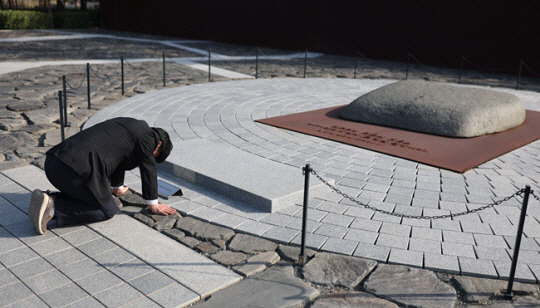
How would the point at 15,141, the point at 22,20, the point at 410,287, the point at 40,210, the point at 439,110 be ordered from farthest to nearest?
1. the point at 22,20
2. the point at 439,110
3. the point at 15,141
4. the point at 40,210
5. the point at 410,287

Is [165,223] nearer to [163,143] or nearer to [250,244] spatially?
[163,143]

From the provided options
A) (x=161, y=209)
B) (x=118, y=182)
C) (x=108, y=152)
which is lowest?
(x=161, y=209)

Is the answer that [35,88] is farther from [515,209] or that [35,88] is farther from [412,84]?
[515,209]

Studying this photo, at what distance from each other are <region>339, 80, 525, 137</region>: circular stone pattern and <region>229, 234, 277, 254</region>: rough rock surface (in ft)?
15.3

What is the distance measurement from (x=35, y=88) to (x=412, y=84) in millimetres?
8162

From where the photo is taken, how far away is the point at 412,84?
9.50 metres

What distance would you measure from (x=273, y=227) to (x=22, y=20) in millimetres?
31417

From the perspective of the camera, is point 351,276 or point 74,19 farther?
point 74,19

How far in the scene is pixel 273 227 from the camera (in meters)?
4.79

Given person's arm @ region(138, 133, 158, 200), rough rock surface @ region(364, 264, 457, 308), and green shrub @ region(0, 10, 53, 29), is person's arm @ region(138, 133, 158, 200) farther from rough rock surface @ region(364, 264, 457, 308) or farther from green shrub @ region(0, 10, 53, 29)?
green shrub @ region(0, 10, 53, 29)

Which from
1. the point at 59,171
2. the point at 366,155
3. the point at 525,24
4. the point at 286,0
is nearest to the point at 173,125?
the point at 366,155

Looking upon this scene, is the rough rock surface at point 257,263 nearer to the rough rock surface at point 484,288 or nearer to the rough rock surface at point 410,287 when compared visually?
the rough rock surface at point 410,287

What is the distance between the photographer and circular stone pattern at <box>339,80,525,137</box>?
26.4 feet

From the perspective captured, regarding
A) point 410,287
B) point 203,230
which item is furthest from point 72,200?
point 410,287
